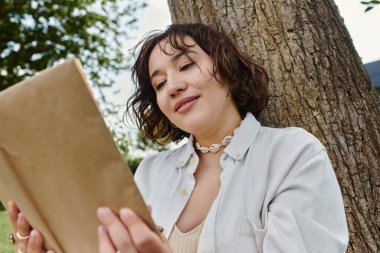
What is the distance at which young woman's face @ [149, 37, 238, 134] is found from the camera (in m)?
1.78

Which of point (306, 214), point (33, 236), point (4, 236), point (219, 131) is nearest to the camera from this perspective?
point (33, 236)

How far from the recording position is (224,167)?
5.92 ft

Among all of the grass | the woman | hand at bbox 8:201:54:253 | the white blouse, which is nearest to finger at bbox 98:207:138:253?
the woman

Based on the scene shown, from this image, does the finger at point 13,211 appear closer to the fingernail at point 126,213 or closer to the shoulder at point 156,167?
the fingernail at point 126,213

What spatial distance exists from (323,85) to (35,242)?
1.47m

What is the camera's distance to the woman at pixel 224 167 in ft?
4.89

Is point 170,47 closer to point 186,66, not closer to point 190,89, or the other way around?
point 186,66

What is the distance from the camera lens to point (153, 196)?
2.04 m

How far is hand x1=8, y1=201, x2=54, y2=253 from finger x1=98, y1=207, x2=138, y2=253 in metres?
0.26

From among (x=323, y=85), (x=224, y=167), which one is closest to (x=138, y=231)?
(x=224, y=167)

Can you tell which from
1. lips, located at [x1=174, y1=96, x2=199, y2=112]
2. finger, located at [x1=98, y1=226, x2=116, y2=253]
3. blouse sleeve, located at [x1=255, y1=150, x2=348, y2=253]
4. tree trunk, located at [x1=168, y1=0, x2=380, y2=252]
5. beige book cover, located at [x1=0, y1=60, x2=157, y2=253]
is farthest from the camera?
tree trunk, located at [x1=168, y1=0, x2=380, y2=252]

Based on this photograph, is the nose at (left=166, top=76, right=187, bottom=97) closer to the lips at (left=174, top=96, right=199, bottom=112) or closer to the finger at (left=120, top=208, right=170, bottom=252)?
the lips at (left=174, top=96, right=199, bottom=112)

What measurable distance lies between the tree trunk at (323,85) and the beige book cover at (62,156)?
1231 millimetres

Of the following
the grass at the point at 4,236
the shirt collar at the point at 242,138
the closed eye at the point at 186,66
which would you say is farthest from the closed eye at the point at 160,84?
the grass at the point at 4,236
